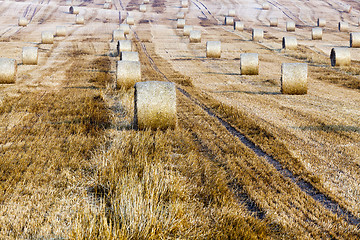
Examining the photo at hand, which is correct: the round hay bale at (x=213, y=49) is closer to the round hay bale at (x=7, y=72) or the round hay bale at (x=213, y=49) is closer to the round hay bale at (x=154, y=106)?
the round hay bale at (x=7, y=72)

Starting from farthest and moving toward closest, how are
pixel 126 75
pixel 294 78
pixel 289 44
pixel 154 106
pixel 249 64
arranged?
pixel 289 44 < pixel 249 64 < pixel 126 75 < pixel 294 78 < pixel 154 106

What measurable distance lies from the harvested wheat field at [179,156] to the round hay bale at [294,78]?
4 centimetres

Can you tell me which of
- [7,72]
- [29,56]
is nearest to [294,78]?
[7,72]

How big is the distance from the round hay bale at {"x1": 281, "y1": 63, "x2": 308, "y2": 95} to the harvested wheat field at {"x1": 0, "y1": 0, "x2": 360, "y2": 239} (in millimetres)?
38

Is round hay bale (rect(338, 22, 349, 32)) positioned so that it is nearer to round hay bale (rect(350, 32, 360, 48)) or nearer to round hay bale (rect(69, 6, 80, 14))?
round hay bale (rect(350, 32, 360, 48))

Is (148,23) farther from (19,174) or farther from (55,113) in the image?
(19,174)

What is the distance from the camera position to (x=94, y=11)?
58.7m

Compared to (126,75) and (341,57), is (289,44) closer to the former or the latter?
(341,57)

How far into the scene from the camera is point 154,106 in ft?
26.6

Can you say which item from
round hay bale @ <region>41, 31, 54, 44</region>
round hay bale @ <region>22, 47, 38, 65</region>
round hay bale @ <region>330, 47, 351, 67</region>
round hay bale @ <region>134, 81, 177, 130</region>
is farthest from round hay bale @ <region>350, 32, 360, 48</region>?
round hay bale @ <region>134, 81, 177, 130</region>

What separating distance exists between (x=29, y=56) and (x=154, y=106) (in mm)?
15201

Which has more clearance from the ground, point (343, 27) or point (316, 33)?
point (343, 27)

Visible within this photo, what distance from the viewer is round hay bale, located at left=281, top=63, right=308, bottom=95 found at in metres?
13.7

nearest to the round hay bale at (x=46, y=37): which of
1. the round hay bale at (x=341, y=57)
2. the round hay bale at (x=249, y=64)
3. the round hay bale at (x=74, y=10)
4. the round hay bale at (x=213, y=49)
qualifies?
the round hay bale at (x=213, y=49)
